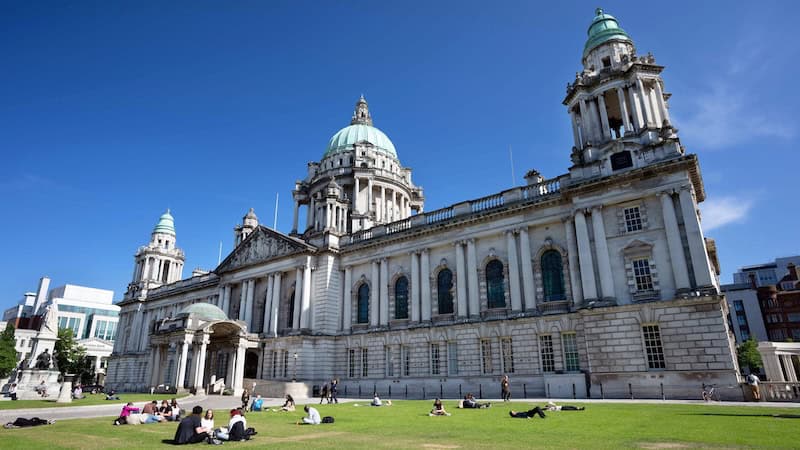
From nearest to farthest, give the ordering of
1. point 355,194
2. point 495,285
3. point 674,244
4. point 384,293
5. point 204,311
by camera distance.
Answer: point 674,244, point 495,285, point 204,311, point 384,293, point 355,194

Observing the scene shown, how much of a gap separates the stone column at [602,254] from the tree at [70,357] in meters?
84.4

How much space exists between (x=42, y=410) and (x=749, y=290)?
326ft

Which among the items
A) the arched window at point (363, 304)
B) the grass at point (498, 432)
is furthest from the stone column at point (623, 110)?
the arched window at point (363, 304)

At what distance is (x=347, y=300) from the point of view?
45.7 metres

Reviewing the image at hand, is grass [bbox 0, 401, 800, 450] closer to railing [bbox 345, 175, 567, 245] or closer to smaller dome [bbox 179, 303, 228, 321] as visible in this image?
railing [bbox 345, 175, 567, 245]

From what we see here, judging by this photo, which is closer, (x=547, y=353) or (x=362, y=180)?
(x=547, y=353)

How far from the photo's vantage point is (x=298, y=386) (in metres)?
39.6

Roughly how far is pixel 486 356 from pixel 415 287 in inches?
352

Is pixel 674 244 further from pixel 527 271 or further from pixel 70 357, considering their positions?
pixel 70 357

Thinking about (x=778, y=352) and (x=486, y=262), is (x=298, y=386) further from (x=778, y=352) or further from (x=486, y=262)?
(x=778, y=352)

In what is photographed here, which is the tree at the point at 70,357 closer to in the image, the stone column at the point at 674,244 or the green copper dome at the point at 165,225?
the green copper dome at the point at 165,225

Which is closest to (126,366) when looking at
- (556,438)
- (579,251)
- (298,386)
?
(298,386)

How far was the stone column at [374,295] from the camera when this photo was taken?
43062 millimetres

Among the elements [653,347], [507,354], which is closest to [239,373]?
[507,354]
